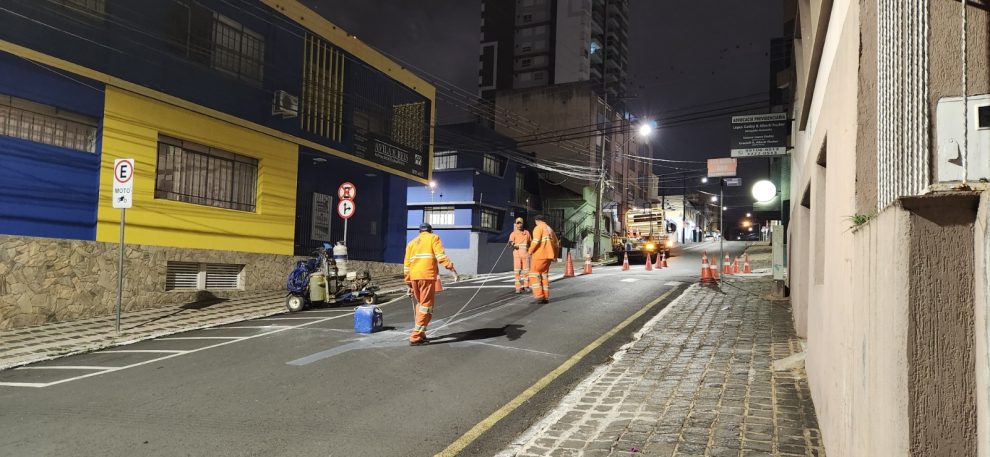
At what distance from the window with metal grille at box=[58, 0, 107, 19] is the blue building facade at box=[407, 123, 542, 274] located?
1938 centimetres

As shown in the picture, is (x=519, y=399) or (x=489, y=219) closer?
(x=519, y=399)

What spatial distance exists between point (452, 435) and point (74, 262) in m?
11.0

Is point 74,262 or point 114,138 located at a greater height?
point 114,138

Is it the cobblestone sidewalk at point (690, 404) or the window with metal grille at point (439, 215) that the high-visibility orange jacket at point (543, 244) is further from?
the window with metal grille at point (439, 215)

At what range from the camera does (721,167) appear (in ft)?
55.1

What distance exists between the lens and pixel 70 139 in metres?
12.7

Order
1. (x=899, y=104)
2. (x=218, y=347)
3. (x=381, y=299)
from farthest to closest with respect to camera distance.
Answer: (x=381, y=299) → (x=218, y=347) → (x=899, y=104)

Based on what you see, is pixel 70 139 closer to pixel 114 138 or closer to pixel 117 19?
pixel 114 138

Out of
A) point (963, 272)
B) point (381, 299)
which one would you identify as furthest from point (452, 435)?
point (381, 299)

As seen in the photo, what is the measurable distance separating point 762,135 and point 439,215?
72.7 ft

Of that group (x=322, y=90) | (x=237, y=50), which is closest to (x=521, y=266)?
(x=322, y=90)

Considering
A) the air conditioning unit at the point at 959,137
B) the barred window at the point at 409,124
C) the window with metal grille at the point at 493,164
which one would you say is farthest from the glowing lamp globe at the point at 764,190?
the window with metal grille at the point at 493,164

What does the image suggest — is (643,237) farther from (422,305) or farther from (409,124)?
(422,305)

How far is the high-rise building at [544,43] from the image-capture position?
226 feet
